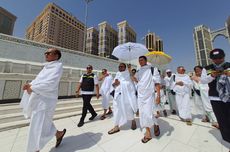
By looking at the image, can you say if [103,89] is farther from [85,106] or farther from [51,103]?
[51,103]

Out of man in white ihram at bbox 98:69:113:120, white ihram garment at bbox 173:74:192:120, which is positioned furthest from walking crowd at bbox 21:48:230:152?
man in white ihram at bbox 98:69:113:120

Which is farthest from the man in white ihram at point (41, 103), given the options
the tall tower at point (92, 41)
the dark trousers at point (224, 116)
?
the tall tower at point (92, 41)

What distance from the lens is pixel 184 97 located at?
3387 millimetres

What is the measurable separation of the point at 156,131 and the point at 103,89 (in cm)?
251

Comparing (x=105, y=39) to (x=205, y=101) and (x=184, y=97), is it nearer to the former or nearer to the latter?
(x=184, y=97)

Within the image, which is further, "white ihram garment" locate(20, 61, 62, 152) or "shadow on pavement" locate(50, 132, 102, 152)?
"shadow on pavement" locate(50, 132, 102, 152)

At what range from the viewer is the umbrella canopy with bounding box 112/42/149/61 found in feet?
10.9

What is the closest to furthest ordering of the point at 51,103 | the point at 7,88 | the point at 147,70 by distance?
the point at 51,103 < the point at 147,70 < the point at 7,88

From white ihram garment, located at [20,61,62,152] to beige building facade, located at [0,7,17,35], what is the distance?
92.3 meters

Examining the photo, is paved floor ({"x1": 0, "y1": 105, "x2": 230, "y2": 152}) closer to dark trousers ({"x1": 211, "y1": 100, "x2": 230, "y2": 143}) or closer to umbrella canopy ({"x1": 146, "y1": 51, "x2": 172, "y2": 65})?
dark trousers ({"x1": 211, "y1": 100, "x2": 230, "y2": 143})

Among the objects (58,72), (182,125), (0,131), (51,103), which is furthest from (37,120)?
(182,125)

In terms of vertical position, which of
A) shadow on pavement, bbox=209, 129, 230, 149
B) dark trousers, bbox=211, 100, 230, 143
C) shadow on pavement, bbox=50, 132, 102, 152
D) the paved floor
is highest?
dark trousers, bbox=211, 100, 230, 143

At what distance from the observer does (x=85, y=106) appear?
3291mm

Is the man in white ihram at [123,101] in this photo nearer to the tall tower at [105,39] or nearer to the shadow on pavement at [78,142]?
the shadow on pavement at [78,142]
